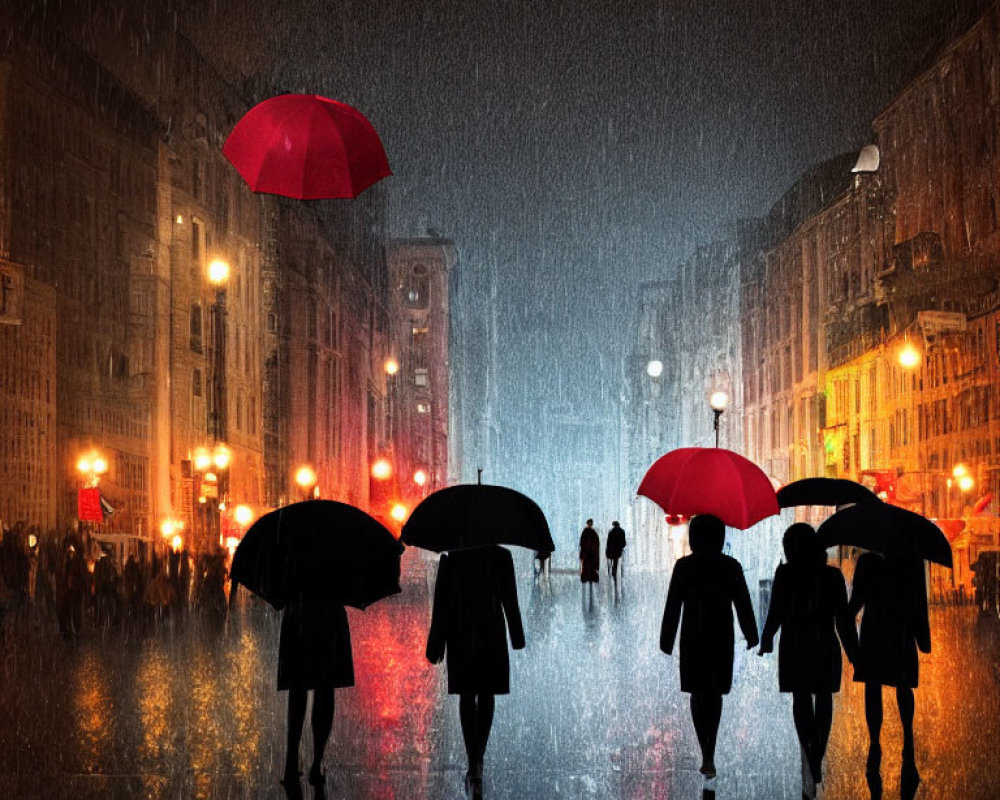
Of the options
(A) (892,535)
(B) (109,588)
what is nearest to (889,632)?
(A) (892,535)

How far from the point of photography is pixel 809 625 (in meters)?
8.99

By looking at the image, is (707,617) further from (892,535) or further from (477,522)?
(477,522)

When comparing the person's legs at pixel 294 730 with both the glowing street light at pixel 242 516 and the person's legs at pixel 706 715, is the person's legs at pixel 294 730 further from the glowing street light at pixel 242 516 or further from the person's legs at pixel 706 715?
the glowing street light at pixel 242 516

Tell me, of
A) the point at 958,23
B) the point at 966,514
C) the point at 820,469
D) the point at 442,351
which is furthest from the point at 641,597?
the point at 442,351

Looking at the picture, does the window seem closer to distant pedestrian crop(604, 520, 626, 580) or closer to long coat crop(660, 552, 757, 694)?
distant pedestrian crop(604, 520, 626, 580)

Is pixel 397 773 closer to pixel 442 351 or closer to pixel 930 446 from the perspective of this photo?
pixel 930 446

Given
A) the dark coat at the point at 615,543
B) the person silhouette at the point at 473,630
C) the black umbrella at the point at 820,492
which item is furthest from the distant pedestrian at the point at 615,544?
the person silhouette at the point at 473,630

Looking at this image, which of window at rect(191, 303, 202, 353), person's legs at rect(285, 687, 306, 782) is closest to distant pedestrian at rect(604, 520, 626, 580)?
window at rect(191, 303, 202, 353)

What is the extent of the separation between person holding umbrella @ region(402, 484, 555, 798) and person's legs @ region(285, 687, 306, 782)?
82 cm

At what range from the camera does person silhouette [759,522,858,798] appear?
895 cm

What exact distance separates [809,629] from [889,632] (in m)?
0.66

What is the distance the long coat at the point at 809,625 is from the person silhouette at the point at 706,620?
20 cm

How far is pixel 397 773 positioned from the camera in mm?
9359

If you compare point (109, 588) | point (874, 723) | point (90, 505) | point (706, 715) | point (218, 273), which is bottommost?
point (874, 723)
